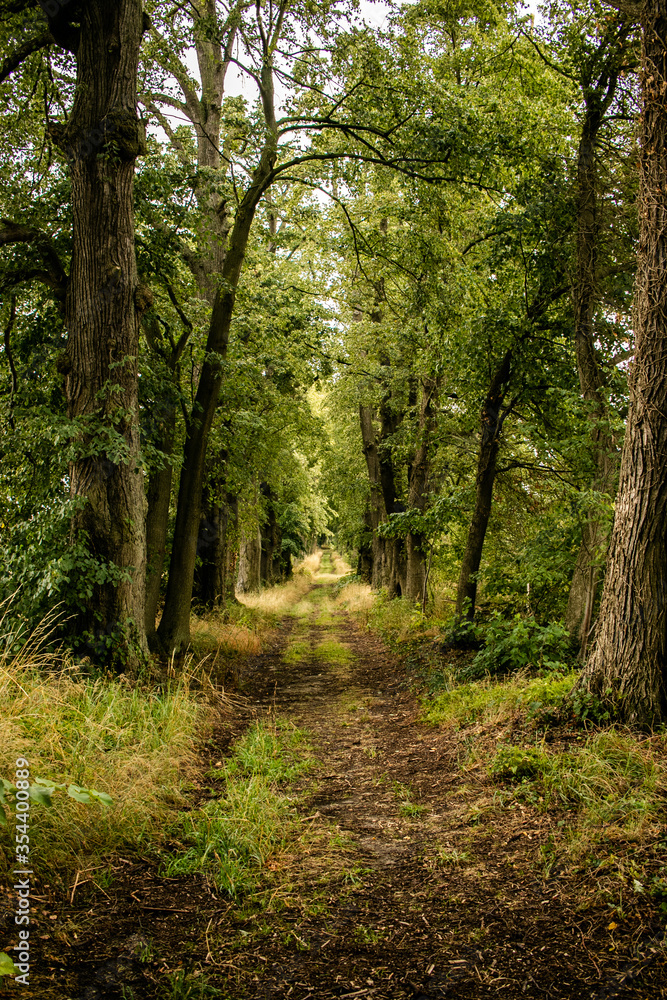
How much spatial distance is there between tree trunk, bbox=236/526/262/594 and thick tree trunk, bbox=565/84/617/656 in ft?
43.2

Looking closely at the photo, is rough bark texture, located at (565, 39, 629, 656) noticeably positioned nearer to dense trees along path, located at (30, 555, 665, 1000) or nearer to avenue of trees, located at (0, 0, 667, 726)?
avenue of trees, located at (0, 0, 667, 726)

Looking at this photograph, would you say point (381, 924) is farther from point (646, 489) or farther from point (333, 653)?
point (333, 653)

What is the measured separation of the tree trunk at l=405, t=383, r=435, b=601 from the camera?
13.1 m

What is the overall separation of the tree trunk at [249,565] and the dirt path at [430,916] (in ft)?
47.8

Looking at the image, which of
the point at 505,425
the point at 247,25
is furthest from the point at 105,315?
the point at 505,425

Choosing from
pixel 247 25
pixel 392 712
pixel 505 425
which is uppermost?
pixel 247 25

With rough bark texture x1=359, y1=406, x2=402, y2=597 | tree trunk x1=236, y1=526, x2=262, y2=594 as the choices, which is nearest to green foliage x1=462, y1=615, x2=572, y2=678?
rough bark texture x1=359, y1=406, x2=402, y2=597

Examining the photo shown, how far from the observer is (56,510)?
20.2 ft

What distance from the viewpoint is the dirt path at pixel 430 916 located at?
282cm

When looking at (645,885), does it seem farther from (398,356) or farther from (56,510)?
(398,356)

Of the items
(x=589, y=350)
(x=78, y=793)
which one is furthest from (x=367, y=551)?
(x=78, y=793)

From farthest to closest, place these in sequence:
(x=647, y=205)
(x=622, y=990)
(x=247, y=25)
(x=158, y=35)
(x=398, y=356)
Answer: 1. (x=398, y=356)
2. (x=158, y=35)
3. (x=247, y=25)
4. (x=647, y=205)
5. (x=622, y=990)

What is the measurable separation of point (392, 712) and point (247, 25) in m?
9.65

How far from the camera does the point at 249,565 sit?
21.2m
